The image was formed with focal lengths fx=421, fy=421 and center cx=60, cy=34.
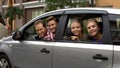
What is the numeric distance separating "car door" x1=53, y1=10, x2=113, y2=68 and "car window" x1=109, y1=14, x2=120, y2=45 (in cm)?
7

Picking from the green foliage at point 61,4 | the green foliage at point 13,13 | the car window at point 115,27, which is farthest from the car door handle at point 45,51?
the green foliage at point 13,13

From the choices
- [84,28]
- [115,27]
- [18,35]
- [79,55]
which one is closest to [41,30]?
[18,35]

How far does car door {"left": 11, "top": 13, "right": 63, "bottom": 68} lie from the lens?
7102 millimetres

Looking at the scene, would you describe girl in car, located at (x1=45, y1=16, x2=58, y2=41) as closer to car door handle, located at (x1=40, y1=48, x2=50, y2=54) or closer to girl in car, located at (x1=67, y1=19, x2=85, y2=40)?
car door handle, located at (x1=40, y1=48, x2=50, y2=54)

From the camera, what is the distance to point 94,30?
6410mm

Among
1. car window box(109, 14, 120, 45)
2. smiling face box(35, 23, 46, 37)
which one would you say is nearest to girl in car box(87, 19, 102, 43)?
car window box(109, 14, 120, 45)

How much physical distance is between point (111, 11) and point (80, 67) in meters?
0.97

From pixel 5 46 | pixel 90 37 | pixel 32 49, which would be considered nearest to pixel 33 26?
pixel 32 49

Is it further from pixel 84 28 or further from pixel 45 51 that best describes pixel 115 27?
pixel 45 51

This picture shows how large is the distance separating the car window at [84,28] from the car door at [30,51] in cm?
39

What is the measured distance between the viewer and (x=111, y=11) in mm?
6211

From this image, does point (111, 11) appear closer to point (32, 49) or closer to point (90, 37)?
point (90, 37)

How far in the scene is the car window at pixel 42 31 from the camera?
7.19 metres

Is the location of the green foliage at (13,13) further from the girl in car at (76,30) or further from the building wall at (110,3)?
the girl in car at (76,30)
